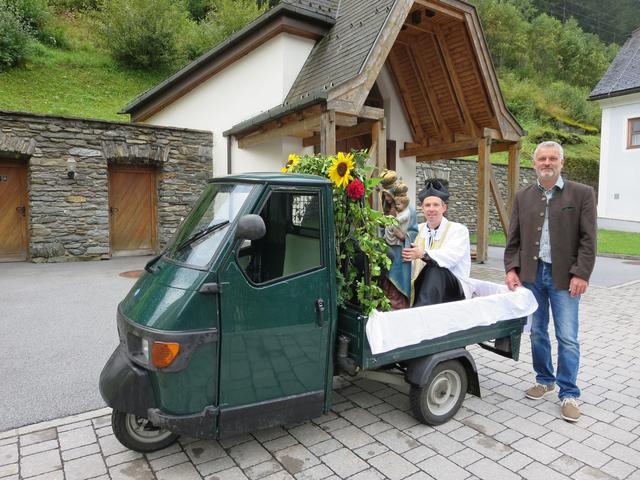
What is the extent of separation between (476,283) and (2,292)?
7.13 meters

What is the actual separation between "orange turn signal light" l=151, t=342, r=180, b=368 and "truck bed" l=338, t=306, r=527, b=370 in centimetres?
114

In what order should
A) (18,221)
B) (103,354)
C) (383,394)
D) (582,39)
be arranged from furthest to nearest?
(582,39) < (18,221) < (103,354) < (383,394)

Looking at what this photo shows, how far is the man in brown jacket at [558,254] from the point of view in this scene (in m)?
3.39

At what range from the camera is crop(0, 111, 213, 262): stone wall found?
30.7 feet

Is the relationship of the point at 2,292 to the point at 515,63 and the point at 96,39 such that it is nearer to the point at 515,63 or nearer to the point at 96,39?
the point at 96,39

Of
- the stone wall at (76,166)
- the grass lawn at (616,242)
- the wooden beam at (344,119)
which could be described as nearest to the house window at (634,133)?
the grass lawn at (616,242)

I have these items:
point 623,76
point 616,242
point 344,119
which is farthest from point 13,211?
point 623,76

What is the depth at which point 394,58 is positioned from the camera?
10867 mm

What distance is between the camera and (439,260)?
3.54 m

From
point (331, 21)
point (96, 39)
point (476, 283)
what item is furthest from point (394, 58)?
point (96, 39)

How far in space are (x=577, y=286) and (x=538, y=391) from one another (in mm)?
984

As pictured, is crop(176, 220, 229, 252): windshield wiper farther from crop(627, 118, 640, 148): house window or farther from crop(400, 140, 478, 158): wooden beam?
crop(627, 118, 640, 148): house window

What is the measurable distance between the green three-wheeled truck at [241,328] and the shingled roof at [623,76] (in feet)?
79.3

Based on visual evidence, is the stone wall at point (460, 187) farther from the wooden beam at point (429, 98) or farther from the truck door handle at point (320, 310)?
the truck door handle at point (320, 310)
